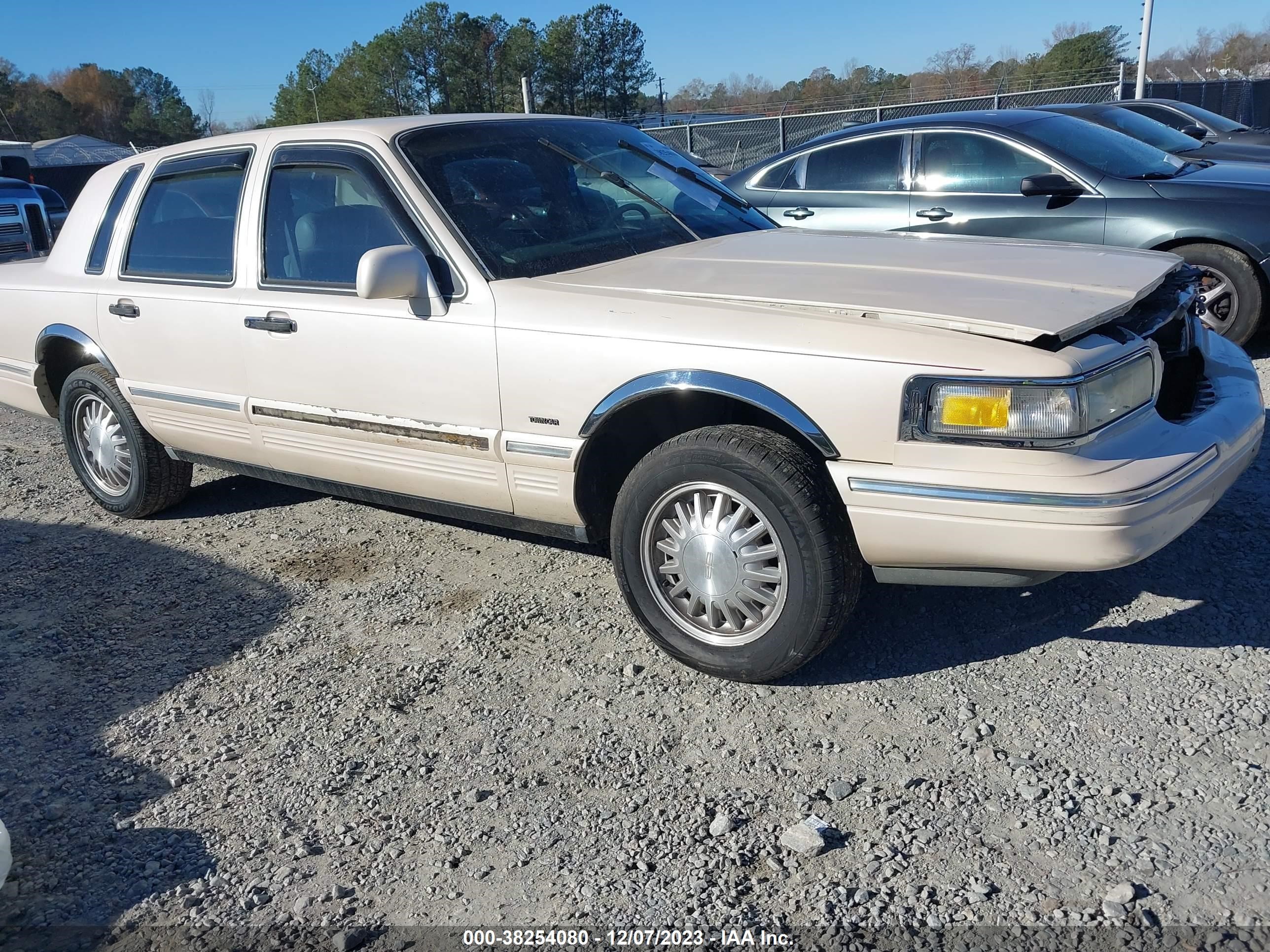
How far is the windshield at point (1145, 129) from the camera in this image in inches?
342

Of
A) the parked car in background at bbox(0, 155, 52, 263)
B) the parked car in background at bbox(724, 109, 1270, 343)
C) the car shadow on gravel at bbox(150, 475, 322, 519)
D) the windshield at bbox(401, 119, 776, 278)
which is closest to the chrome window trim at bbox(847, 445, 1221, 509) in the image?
the windshield at bbox(401, 119, 776, 278)

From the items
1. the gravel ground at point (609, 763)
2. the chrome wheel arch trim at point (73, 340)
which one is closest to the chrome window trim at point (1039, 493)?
the gravel ground at point (609, 763)

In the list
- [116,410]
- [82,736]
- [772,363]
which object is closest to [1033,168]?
[772,363]

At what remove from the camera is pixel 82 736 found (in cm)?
342

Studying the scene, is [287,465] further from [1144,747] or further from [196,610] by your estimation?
[1144,747]

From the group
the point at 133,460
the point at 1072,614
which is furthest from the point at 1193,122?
the point at 133,460

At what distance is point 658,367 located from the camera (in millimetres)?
3301

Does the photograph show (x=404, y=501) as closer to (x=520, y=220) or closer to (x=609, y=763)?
(x=520, y=220)

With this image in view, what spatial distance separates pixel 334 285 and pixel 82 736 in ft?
5.85

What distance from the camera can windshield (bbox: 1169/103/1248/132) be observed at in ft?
39.6

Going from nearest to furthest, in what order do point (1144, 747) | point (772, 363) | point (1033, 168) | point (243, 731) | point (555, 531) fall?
point (1144, 747)
point (772, 363)
point (243, 731)
point (555, 531)
point (1033, 168)

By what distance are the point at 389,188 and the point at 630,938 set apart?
8.99 feet

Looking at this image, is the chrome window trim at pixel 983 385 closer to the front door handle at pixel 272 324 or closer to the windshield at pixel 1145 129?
the front door handle at pixel 272 324

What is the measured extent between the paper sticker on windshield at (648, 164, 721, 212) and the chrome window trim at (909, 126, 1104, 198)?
2913mm
